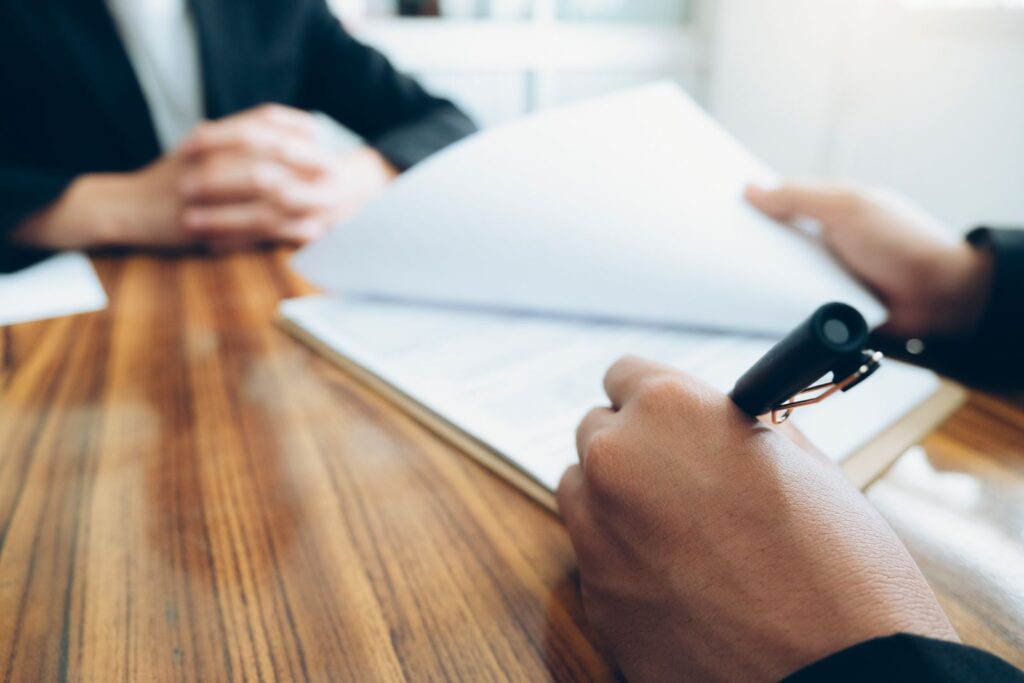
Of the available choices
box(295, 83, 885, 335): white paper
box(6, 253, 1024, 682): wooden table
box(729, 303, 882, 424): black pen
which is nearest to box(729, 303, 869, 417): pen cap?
box(729, 303, 882, 424): black pen

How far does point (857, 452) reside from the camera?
1.07ft

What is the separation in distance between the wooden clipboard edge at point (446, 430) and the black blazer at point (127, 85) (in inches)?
19.1

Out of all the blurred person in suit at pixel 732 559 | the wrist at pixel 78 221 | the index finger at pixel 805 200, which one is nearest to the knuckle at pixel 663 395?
the blurred person in suit at pixel 732 559

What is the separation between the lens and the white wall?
3.35 ft

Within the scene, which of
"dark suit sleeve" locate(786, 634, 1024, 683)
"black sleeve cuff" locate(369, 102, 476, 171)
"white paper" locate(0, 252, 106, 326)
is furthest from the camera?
"black sleeve cuff" locate(369, 102, 476, 171)

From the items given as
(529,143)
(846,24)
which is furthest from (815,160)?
(529,143)

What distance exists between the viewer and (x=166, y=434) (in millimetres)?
352

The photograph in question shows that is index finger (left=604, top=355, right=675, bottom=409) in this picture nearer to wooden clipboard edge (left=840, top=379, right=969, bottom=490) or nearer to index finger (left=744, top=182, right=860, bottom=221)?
wooden clipboard edge (left=840, top=379, right=969, bottom=490)

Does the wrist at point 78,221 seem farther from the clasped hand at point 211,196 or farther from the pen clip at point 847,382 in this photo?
the pen clip at point 847,382

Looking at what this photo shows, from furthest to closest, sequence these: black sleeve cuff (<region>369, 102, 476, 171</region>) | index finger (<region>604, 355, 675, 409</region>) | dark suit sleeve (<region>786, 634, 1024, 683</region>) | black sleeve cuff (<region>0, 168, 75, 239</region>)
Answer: black sleeve cuff (<region>369, 102, 476, 171</region>)
black sleeve cuff (<region>0, 168, 75, 239</region>)
index finger (<region>604, 355, 675, 409</region>)
dark suit sleeve (<region>786, 634, 1024, 683</region>)

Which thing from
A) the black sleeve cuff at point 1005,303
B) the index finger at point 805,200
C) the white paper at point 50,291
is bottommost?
the white paper at point 50,291

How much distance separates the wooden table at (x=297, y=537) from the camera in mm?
217

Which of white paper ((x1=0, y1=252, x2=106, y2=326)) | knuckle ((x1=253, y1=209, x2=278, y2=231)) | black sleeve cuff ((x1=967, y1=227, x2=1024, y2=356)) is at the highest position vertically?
black sleeve cuff ((x1=967, y1=227, x2=1024, y2=356))

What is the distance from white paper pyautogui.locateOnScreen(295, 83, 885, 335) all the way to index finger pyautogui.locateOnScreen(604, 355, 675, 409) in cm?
16
